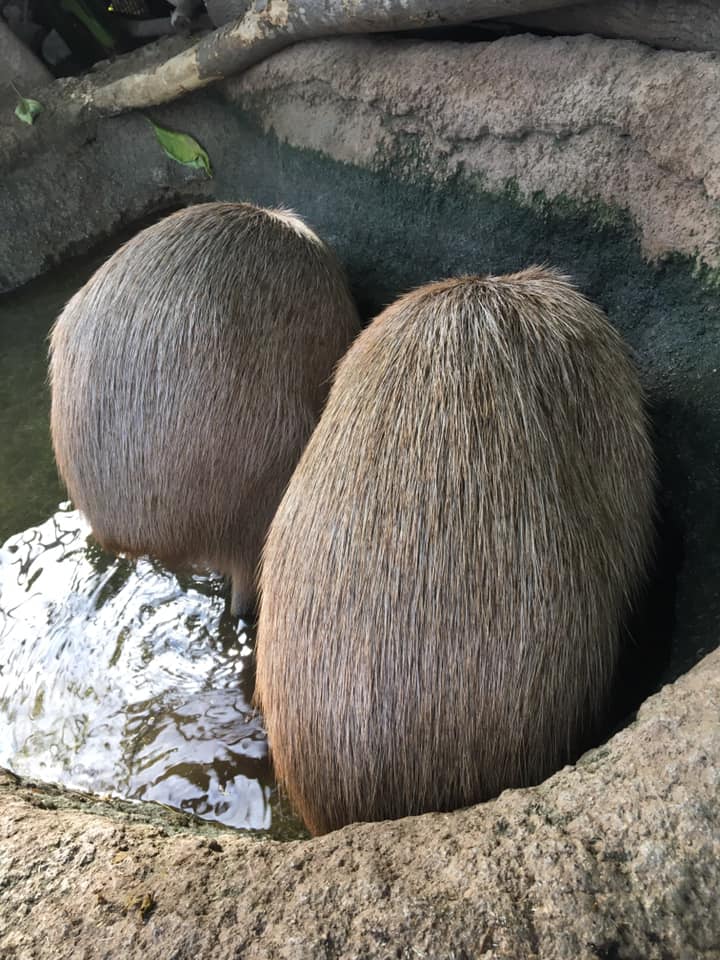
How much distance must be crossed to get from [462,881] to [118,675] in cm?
127

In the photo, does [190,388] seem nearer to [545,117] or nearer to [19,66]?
[545,117]

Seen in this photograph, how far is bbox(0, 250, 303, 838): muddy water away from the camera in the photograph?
1.74 meters

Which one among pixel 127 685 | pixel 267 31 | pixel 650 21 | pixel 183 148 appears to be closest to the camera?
pixel 650 21

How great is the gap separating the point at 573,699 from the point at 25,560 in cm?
162

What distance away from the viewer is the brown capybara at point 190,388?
1767 mm

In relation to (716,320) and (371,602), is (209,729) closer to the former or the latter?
(371,602)

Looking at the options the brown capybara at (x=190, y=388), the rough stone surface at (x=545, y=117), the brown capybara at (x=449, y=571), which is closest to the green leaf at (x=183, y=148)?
the rough stone surface at (x=545, y=117)

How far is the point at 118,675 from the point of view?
1951 mm

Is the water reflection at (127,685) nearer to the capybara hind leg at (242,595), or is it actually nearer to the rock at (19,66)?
the capybara hind leg at (242,595)

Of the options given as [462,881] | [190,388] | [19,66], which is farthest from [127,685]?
[19,66]

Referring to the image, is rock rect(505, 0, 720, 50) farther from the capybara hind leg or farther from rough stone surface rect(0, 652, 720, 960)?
the capybara hind leg

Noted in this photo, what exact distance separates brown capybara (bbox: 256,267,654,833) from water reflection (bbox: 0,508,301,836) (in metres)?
0.46

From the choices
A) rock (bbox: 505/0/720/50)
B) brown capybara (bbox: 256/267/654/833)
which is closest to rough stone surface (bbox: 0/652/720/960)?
brown capybara (bbox: 256/267/654/833)

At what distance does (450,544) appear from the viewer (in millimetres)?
1188
